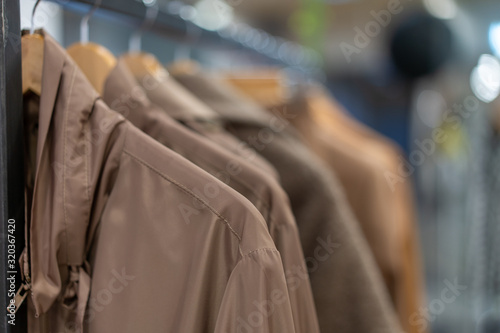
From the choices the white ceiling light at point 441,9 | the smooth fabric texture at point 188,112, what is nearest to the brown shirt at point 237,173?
the smooth fabric texture at point 188,112

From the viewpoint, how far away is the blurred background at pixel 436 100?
1609 millimetres

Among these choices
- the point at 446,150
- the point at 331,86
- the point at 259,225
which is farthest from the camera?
the point at 331,86

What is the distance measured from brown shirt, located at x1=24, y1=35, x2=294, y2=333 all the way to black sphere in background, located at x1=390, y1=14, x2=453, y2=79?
1.57 meters

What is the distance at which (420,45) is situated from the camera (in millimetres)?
1875

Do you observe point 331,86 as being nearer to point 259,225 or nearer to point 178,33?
point 178,33

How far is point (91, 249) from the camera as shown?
0.59 m

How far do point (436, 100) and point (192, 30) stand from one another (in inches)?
56.5

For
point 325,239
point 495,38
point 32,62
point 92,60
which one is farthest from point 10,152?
point 495,38

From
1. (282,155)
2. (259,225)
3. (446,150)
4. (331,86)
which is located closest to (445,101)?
(446,150)

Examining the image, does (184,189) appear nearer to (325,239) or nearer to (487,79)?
(325,239)

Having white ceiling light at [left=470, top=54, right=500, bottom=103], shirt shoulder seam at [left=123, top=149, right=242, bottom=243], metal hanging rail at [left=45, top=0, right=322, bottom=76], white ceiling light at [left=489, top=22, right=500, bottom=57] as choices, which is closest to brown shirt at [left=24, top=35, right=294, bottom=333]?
shirt shoulder seam at [left=123, top=149, right=242, bottom=243]

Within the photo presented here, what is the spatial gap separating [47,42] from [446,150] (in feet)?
5.32

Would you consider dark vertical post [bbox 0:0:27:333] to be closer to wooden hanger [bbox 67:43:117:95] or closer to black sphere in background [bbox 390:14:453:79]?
wooden hanger [bbox 67:43:117:95]

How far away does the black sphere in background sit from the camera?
1.85 metres
